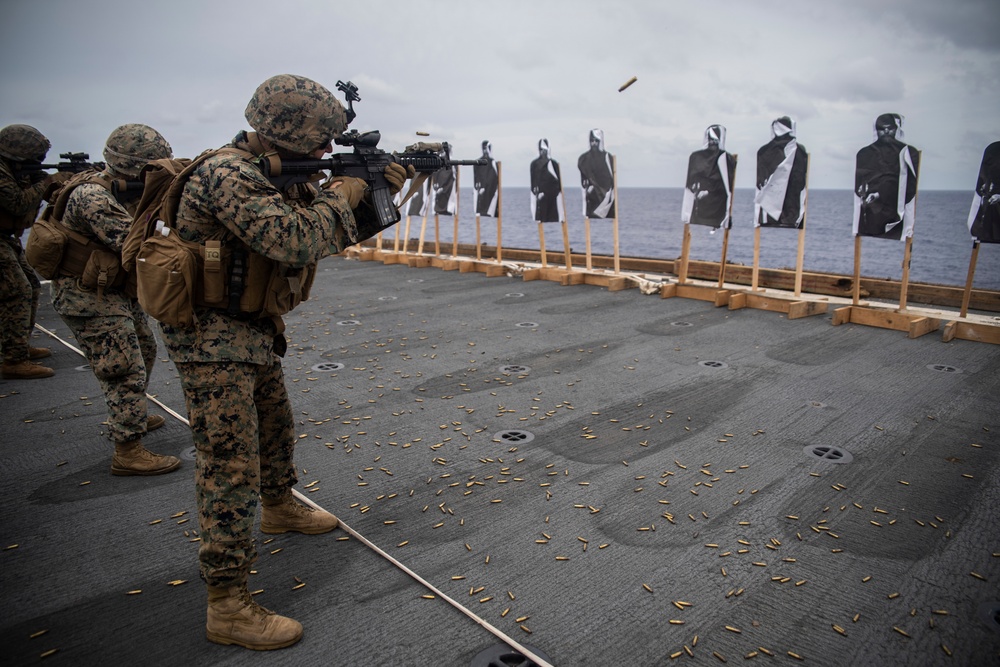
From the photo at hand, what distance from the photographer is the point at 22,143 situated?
4980mm

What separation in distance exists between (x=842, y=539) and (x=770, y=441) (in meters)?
1.06

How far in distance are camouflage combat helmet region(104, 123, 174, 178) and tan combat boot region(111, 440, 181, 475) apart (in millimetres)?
1566

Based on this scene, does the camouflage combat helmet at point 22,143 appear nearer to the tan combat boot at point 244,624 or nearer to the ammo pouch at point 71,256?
the ammo pouch at point 71,256

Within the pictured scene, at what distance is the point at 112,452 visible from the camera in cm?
371

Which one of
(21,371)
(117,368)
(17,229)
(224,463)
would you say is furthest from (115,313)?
(17,229)

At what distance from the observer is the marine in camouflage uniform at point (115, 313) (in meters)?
3.38

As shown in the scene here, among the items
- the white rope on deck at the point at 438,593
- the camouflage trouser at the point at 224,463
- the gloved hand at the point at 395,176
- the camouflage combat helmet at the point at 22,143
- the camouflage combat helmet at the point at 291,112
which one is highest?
the camouflage combat helmet at the point at 22,143

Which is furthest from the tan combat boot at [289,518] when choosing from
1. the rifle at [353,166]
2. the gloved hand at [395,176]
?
the gloved hand at [395,176]

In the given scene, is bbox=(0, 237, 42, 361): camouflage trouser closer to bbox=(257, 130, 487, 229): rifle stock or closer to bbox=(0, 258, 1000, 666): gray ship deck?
bbox=(0, 258, 1000, 666): gray ship deck

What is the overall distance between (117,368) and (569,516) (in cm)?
270

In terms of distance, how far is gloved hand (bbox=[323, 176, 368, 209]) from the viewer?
2.38 metres

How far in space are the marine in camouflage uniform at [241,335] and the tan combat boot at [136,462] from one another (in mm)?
1484

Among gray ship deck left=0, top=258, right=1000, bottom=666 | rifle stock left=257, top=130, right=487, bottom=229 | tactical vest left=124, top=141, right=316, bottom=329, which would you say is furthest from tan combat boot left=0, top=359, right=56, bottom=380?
rifle stock left=257, top=130, right=487, bottom=229

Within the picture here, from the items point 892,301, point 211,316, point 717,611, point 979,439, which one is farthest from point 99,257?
point 892,301
